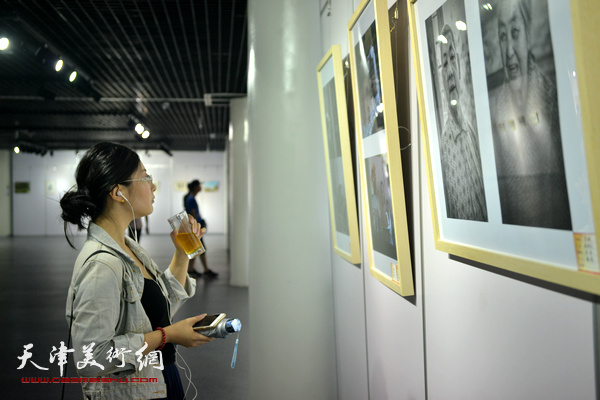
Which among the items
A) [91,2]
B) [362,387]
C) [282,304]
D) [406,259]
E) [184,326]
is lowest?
[362,387]

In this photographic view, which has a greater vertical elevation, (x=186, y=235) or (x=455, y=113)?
(x=455, y=113)

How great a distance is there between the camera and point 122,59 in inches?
351

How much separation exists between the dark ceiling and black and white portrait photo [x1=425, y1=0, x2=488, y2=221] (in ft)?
17.5

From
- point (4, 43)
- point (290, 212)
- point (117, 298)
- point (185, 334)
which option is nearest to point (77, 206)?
point (117, 298)

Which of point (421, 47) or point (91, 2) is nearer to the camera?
point (421, 47)

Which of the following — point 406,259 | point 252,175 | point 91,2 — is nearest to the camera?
point 406,259

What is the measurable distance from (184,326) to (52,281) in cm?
951

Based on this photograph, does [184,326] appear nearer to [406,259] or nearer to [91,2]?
[406,259]

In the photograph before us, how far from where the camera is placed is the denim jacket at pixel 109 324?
1620mm

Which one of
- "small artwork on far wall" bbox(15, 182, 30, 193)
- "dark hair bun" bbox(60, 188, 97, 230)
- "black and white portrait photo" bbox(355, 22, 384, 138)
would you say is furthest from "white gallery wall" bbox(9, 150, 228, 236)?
"dark hair bun" bbox(60, 188, 97, 230)

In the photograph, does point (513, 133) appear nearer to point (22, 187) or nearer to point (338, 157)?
point (338, 157)

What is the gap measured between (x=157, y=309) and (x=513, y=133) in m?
1.47

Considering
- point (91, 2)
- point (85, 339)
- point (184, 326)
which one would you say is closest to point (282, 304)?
point (184, 326)

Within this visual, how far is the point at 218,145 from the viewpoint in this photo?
79.6 feet
